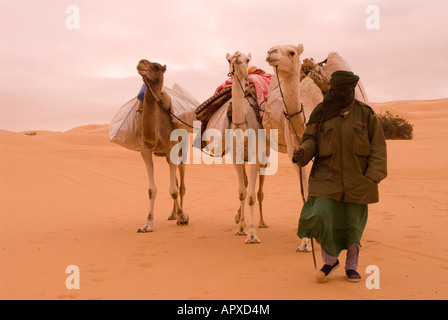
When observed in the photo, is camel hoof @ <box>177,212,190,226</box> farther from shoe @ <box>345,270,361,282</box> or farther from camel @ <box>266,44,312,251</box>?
shoe @ <box>345,270,361,282</box>

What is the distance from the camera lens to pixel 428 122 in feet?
127

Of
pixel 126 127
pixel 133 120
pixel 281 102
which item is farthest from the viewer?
pixel 133 120

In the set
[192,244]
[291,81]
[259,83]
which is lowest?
[192,244]

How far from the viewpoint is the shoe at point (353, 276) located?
15.9 ft

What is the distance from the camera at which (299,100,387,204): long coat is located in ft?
15.6

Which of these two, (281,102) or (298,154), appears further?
(281,102)

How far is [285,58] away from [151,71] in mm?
2634

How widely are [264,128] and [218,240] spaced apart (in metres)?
1.98

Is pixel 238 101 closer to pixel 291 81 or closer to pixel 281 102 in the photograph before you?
pixel 281 102

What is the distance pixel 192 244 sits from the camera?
7.15 meters

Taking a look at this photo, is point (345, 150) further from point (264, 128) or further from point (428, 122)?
point (428, 122)

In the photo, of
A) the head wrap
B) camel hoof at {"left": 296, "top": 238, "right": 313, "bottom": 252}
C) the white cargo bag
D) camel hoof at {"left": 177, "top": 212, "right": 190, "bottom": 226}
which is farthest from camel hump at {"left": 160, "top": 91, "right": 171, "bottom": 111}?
the head wrap

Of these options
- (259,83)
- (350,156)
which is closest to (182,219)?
(259,83)

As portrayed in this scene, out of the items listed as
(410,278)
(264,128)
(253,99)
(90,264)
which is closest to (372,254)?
(410,278)
